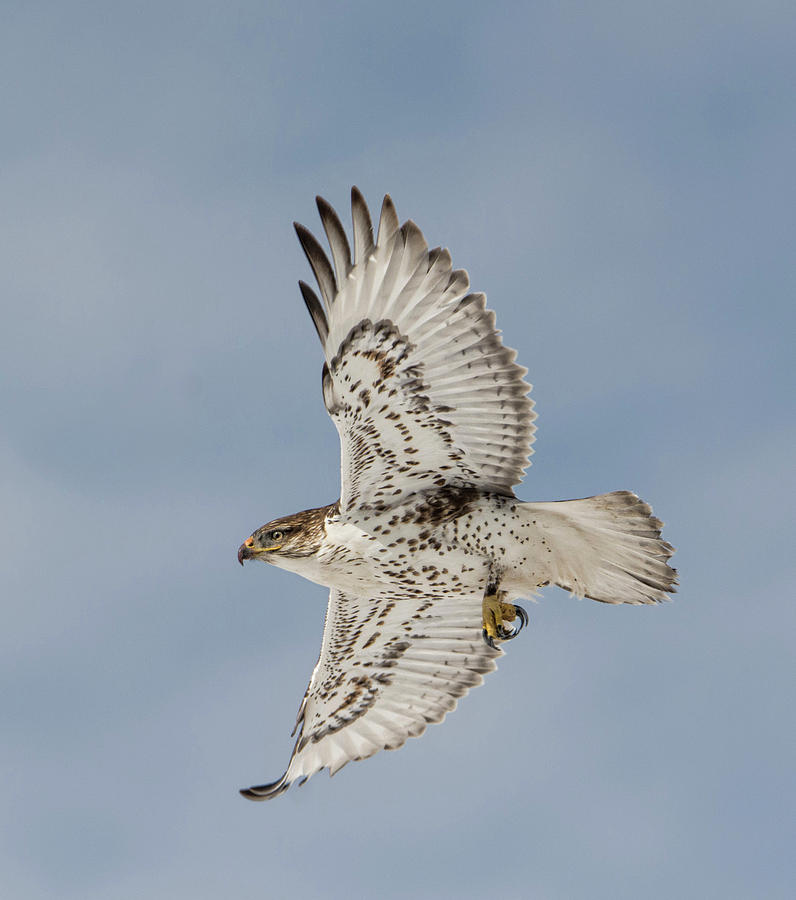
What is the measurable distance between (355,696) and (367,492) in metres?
2.60

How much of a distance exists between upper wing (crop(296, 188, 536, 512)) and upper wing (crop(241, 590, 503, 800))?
72.0 inches

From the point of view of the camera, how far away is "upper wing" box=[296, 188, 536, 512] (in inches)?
365

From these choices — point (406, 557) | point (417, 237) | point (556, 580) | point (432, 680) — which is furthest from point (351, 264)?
point (432, 680)

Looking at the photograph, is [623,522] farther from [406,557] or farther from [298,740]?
[298,740]

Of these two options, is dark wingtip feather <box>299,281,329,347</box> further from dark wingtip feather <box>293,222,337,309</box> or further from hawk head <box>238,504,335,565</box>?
hawk head <box>238,504,335,565</box>

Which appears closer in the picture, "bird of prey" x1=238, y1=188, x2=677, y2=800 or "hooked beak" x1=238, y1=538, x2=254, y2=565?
Answer: "bird of prey" x1=238, y1=188, x2=677, y2=800

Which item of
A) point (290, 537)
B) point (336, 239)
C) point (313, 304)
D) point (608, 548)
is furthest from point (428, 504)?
point (336, 239)

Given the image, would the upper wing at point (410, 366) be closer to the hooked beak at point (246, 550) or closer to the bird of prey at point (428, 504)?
the bird of prey at point (428, 504)

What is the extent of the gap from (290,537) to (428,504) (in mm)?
1241

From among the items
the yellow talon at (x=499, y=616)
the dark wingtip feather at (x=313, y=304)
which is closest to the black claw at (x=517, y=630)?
the yellow talon at (x=499, y=616)

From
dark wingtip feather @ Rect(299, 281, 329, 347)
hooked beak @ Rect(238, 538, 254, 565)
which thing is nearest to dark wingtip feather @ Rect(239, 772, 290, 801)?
hooked beak @ Rect(238, 538, 254, 565)

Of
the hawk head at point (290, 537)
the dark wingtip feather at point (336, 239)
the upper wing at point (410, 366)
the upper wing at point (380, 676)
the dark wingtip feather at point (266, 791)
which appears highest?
the dark wingtip feather at point (336, 239)

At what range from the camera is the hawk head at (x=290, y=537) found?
413 inches

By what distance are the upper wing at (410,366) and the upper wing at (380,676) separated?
183cm
